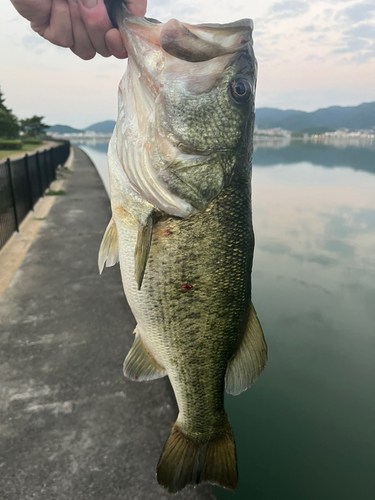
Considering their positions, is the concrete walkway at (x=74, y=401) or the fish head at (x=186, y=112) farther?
the concrete walkway at (x=74, y=401)

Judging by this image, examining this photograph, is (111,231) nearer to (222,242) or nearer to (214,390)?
(222,242)

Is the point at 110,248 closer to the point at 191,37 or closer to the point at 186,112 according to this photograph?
the point at 186,112

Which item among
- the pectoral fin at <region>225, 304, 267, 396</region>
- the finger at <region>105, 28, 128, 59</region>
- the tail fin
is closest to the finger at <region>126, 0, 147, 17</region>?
the finger at <region>105, 28, 128, 59</region>

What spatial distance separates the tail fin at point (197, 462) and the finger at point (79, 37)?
1.84m

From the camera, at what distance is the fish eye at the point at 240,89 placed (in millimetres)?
1377

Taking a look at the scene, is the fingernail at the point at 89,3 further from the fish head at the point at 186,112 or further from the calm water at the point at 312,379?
the calm water at the point at 312,379

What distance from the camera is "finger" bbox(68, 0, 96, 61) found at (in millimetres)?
1451

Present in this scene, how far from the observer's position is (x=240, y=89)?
1.39 meters

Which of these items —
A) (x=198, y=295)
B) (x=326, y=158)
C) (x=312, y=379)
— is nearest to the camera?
(x=198, y=295)

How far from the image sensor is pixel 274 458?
2783 mm

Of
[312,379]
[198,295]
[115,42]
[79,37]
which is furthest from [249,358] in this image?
[312,379]

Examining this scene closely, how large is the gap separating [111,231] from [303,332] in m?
3.58

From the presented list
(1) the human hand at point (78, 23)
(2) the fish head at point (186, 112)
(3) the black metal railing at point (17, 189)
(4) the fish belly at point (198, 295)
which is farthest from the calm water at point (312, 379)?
(3) the black metal railing at point (17, 189)

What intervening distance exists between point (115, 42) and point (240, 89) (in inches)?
21.6
